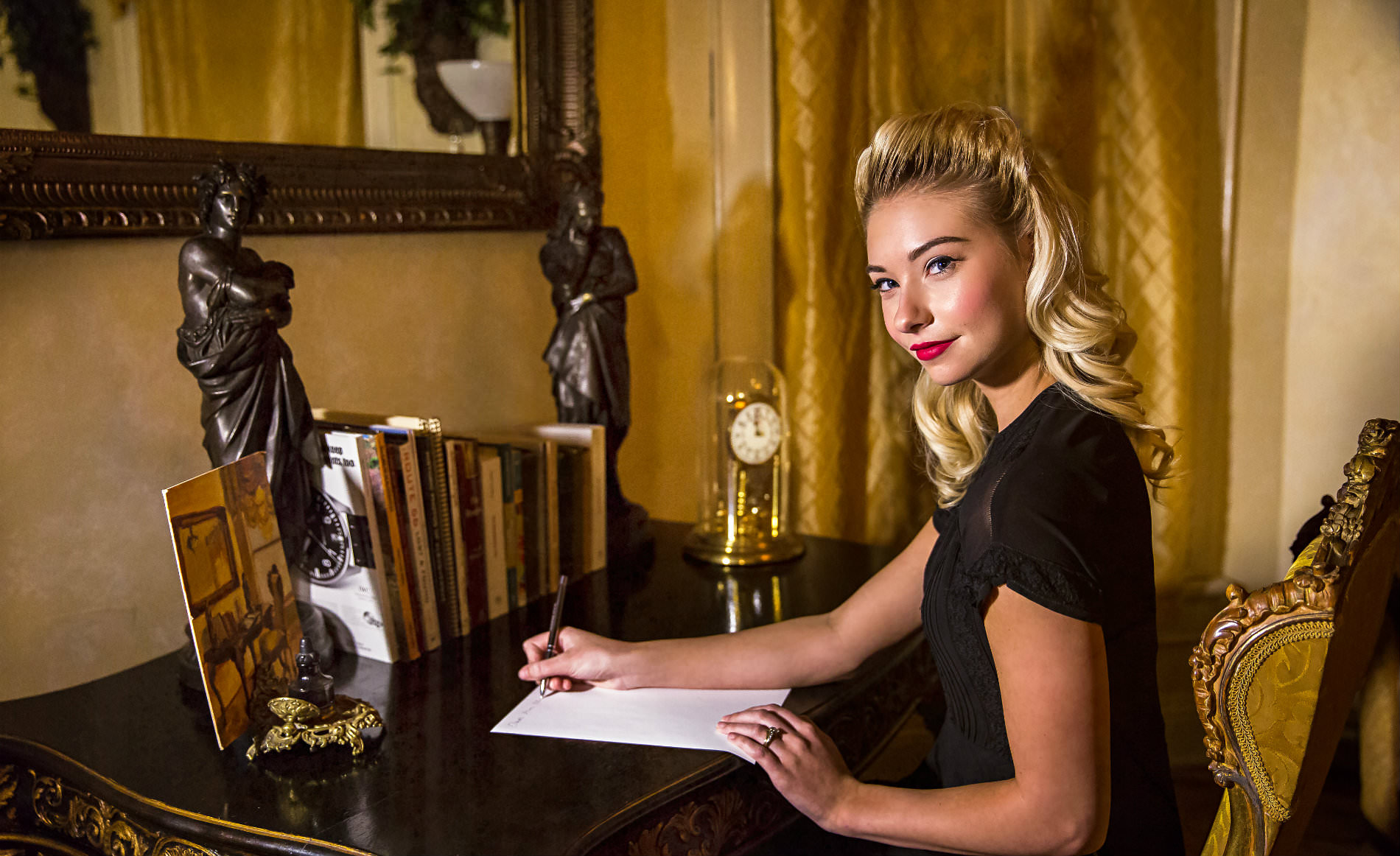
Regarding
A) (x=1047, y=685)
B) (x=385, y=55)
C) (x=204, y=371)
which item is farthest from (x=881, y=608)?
(x=385, y=55)

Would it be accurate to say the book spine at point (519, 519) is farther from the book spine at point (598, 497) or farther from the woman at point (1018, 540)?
the woman at point (1018, 540)

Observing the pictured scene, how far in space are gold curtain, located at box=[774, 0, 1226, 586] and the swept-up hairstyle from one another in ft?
3.86

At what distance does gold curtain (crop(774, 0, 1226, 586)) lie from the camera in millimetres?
2115

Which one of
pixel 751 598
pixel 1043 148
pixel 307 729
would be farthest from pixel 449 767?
pixel 1043 148

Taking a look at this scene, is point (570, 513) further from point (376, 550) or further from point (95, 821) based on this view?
point (95, 821)

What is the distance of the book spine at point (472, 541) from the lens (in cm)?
153

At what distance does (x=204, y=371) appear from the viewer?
4.13 feet

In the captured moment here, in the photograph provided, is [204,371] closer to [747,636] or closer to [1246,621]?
[747,636]

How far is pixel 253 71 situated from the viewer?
155 cm

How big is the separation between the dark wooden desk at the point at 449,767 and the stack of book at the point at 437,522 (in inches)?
2.1

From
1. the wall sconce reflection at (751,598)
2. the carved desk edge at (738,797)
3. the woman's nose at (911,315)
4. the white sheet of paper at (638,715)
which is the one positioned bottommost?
the carved desk edge at (738,797)

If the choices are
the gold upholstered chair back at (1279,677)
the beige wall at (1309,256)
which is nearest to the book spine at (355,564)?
the gold upholstered chair back at (1279,677)

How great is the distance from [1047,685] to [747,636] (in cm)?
47

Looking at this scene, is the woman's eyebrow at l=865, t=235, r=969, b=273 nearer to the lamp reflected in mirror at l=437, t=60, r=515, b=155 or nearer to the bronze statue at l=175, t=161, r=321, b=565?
the bronze statue at l=175, t=161, r=321, b=565
